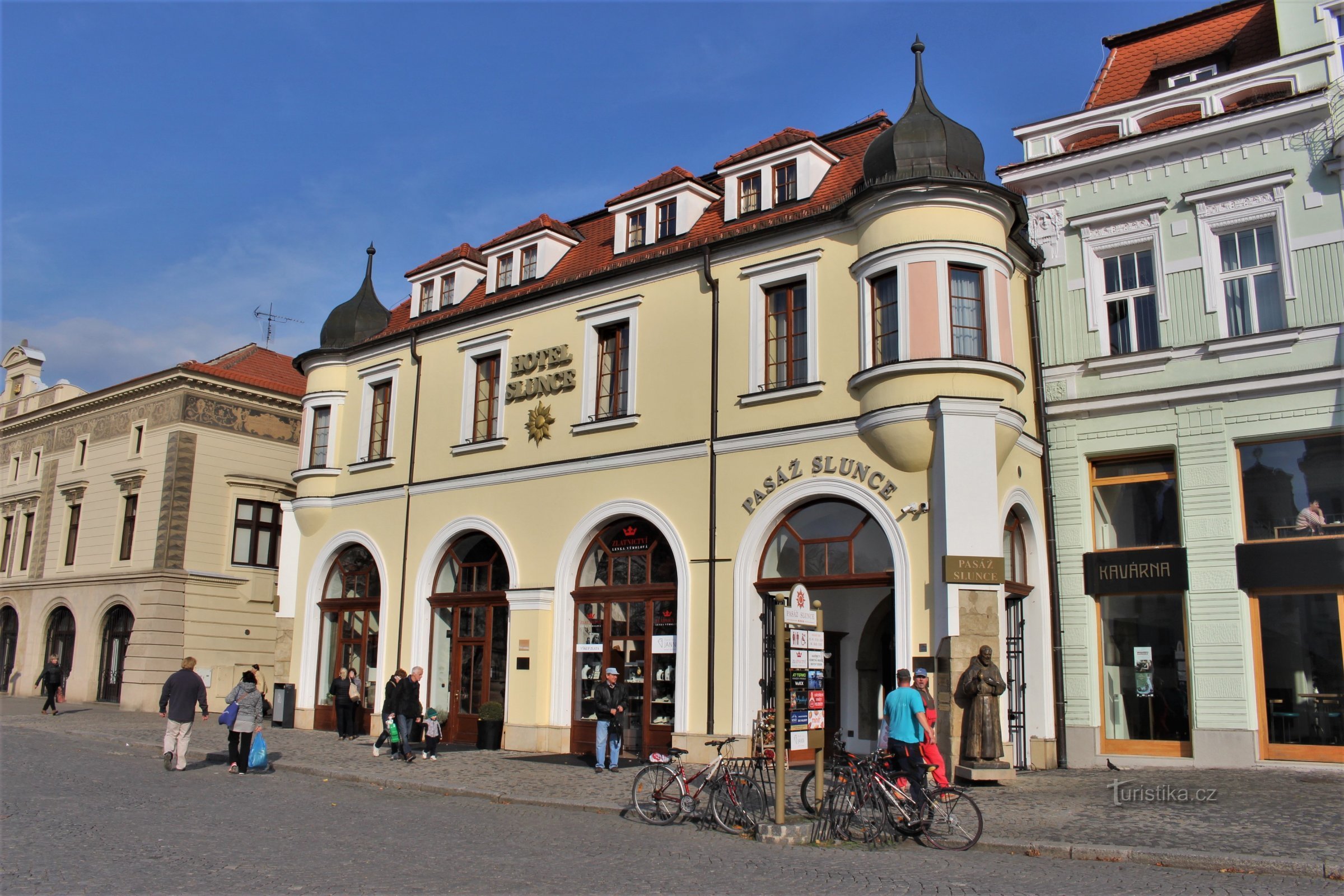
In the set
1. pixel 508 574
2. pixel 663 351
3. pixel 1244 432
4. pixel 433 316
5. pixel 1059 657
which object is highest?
pixel 433 316

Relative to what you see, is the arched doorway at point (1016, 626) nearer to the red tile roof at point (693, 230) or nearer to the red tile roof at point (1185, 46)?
the red tile roof at point (693, 230)

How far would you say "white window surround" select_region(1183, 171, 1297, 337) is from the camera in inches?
680

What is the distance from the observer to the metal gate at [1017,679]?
17312mm

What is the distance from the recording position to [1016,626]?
18047 millimetres

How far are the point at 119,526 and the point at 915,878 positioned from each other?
3360cm

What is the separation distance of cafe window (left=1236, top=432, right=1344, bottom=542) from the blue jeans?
10.7 meters

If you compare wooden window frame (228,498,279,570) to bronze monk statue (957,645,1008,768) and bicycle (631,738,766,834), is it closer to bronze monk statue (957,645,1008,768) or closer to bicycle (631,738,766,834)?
bicycle (631,738,766,834)

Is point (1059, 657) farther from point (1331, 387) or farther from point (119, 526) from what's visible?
point (119, 526)

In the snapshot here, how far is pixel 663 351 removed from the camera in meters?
20.6

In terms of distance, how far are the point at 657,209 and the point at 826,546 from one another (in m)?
8.35

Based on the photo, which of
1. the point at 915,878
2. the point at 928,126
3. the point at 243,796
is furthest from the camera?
the point at 928,126

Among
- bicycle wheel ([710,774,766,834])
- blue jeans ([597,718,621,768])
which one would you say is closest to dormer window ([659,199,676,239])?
blue jeans ([597,718,621,768])

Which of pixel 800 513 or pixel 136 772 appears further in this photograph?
pixel 800 513

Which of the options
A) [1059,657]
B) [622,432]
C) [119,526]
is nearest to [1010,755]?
[1059,657]
